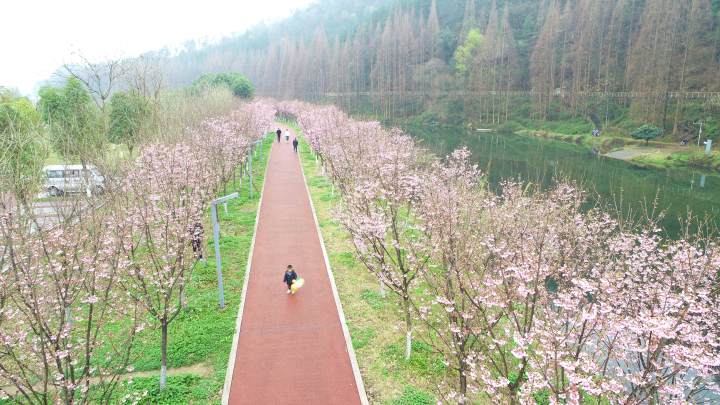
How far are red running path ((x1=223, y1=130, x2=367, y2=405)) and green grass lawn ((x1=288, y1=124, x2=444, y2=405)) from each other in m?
0.40

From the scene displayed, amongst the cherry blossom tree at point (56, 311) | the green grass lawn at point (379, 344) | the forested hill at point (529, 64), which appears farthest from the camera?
the forested hill at point (529, 64)

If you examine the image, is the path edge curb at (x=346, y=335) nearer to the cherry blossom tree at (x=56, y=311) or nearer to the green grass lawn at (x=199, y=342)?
the green grass lawn at (x=199, y=342)

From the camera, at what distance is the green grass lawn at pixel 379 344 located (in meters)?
9.91

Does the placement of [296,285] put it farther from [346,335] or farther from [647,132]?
[647,132]

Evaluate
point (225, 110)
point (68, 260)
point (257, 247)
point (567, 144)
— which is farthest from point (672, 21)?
point (68, 260)

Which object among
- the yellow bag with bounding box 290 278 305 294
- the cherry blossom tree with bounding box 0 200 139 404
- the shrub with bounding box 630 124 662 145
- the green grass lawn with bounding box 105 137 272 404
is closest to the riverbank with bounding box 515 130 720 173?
the shrub with bounding box 630 124 662 145

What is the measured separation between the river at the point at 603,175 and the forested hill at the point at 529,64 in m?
10.3

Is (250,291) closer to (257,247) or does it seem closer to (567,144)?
(257,247)

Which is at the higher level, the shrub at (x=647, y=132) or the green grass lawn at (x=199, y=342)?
the shrub at (x=647, y=132)

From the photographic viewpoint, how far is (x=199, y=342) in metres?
11.7

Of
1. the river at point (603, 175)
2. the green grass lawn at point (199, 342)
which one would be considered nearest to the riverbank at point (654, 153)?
the river at point (603, 175)

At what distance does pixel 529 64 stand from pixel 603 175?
45.5 m

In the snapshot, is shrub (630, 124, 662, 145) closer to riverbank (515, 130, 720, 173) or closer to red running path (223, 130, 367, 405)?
riverbank (515, 130, 720, 173)

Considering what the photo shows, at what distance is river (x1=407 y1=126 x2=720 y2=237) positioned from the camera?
26.9 meters
